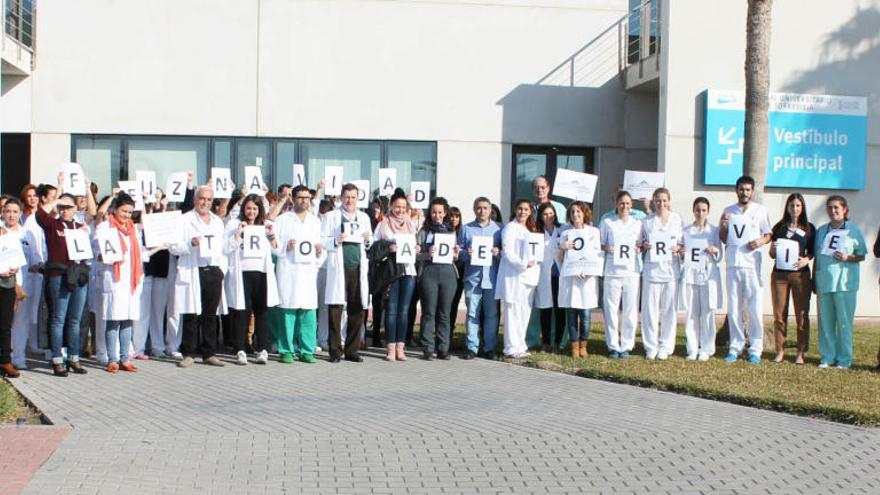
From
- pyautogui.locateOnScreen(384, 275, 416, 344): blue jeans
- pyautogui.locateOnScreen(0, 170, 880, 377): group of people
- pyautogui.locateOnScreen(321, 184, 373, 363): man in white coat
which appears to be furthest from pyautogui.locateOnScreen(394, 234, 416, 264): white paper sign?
pyautogui.locateOnScreen(321, 184, 373, 363): man in white coat

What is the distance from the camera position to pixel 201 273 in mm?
11914

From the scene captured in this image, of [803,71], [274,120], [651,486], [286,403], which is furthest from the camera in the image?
[274,120]

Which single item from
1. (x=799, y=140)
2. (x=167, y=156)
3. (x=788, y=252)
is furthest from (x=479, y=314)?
(x=167, y=156)

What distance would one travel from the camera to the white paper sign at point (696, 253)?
12.5 meters

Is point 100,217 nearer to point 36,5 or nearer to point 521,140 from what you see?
point 36,5

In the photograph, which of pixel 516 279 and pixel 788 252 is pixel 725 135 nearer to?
pixel 788 252

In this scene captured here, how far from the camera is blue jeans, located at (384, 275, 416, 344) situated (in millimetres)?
12586

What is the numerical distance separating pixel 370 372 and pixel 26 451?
4.75 meters

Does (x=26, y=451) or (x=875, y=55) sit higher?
(x=875, y=55)

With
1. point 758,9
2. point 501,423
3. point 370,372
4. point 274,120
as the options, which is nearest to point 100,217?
point 370,372

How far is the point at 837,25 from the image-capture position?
18.2 m

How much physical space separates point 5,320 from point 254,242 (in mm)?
2771

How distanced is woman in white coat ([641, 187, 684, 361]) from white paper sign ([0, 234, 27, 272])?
7172mm

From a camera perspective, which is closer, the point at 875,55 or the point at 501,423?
the point at 501,423
